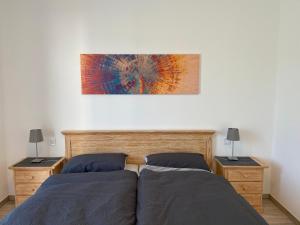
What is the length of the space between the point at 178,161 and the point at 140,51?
144 centimetres

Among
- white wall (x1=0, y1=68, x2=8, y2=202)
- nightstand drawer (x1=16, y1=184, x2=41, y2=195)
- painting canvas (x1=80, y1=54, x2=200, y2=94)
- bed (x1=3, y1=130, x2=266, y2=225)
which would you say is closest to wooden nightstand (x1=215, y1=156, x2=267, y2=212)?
bed (x1=3, y1=130, x2=266, y2=225)

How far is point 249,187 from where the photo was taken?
2.56 m

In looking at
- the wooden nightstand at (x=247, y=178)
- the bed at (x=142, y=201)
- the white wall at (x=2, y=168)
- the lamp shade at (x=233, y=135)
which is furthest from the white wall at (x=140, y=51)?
the bed at (x=142, y=201)

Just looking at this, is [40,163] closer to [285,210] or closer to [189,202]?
[189,202]

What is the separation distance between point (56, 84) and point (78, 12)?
94 cm

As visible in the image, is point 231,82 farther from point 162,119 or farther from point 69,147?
point 69,147

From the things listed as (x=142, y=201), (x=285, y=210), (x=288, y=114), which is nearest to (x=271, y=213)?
(x=285, y=210)

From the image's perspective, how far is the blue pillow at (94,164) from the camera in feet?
8.11

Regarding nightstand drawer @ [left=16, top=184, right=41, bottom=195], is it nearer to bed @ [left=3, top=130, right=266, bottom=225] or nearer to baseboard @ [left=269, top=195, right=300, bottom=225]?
bed @ [left=3, top=130, right=266, bottom=225]

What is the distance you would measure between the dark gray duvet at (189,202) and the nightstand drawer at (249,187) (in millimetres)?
523

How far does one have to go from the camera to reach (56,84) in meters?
2.81

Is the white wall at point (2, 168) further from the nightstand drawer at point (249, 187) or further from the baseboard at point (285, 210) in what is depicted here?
the baseboard at point (285, 210)

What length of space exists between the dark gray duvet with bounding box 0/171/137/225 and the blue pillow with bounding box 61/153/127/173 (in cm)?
22

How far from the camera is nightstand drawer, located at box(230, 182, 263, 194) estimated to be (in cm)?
255
